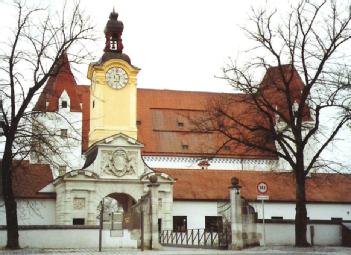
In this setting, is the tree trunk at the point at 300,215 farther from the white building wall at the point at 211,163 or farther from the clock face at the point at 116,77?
the white building wall at the point at 211,163

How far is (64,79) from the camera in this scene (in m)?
63.6

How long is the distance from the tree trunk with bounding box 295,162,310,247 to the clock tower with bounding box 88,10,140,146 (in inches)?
1049

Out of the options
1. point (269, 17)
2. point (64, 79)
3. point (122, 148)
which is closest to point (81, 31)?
point (269, 17)

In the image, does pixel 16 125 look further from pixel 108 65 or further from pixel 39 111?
pixel 108 65

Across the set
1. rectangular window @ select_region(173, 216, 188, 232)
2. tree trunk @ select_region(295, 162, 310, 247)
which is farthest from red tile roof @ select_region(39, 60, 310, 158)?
tree trunk @ select_region(295, 162, 310, 247)

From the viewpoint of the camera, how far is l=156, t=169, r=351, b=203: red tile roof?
51.7m

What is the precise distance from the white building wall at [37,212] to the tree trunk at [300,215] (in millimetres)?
24263

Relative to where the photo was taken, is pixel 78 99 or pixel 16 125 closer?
pixel 16 125

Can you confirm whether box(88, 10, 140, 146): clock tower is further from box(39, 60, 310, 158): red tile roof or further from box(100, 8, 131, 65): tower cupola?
box(39, 60, 310, 158): red tile roof

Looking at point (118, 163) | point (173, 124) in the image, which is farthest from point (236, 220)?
point (173, 124)

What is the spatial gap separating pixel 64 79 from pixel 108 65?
1250cm

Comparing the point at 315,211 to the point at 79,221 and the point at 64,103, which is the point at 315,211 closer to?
the point at 79,221

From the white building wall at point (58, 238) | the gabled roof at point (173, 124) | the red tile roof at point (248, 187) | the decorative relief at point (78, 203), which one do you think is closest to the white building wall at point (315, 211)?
the red tile roof at point (248, 187)

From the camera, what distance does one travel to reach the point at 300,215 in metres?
27.6
